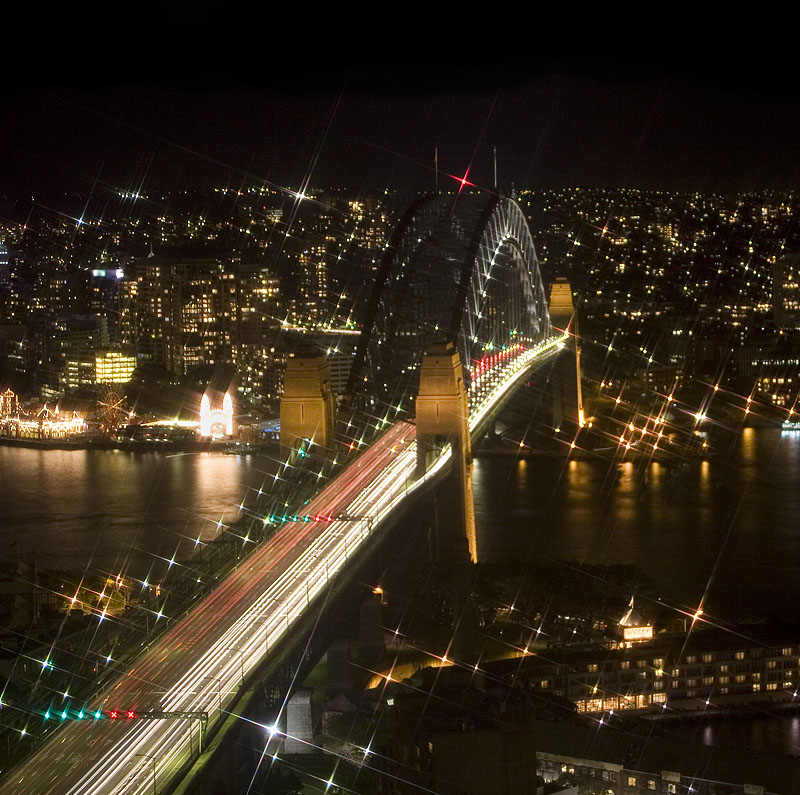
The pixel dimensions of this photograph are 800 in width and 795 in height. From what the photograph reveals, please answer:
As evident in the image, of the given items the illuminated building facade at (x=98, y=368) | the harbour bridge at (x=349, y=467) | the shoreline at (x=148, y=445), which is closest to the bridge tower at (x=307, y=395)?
the harbour bridge at (x=349, y=467)

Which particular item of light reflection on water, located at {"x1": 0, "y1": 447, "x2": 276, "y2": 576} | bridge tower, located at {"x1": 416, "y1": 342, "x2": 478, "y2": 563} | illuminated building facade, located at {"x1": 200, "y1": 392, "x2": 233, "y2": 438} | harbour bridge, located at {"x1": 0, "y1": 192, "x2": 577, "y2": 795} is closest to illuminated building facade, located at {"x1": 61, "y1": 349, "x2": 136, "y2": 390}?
illuminated building facade, located at {"x1": 200, "y1": 392, "x2": 233, "y2": 438}

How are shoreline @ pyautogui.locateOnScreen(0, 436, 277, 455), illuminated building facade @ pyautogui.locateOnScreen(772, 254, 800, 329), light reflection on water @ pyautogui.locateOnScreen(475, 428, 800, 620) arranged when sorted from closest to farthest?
light reflection on water @ pyautogui.locateOnScreen(475, 428, 800, 620), shoreline @ pyautogui.locateOnScreen(0, 436, 277, 455), illuminated building facade @ pyautogui.locateOnScreen(772, 254, 800, 329)

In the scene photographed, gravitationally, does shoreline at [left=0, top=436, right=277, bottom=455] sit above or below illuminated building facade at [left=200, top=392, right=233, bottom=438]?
below

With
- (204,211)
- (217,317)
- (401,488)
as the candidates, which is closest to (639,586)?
(401,488)

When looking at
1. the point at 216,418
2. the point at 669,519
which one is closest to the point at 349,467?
the point at 669,519

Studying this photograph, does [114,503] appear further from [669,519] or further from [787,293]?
[787,293]

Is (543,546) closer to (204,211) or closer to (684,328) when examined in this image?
(684,328)

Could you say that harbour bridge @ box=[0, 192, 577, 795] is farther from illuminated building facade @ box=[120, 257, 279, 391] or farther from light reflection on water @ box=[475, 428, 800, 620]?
illuminated building facade @ box=[120, 257, 279, 391]
